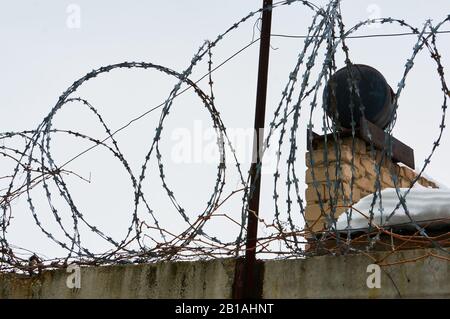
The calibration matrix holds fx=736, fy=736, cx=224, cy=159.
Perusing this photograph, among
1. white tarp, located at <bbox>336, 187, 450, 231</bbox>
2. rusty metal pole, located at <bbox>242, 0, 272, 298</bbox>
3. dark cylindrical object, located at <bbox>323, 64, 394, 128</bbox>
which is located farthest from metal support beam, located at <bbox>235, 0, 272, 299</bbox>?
dark cylindrical object, located at <bbox>323, 64, 394, 128</bbox>

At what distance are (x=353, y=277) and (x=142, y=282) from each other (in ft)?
4.02

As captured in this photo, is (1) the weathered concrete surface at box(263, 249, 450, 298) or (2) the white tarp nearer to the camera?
(1) the weathered concrete surface at box(263, 249, 450, 298)

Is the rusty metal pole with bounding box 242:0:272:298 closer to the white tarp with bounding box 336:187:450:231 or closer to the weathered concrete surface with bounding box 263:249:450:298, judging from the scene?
the weathered concrete surface with bounding box 263:249:450:298

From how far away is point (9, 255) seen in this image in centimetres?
455

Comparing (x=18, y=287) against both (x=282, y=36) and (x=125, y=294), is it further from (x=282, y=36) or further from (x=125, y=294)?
(x=282, y=36)

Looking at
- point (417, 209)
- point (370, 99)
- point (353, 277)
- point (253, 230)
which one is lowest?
point (353, 277)

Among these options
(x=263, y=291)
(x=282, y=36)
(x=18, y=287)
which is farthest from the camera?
(x=18, y=287)

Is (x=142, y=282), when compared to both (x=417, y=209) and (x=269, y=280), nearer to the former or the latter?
(x=269, y=280)

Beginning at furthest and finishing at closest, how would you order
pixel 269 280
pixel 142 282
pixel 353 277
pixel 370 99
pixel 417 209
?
pixel 370 99
pixel 417 209
pixel 142 282
pixel 269 280
pixel 353 277

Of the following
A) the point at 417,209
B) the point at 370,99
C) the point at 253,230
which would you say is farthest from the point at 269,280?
the point at 370,99

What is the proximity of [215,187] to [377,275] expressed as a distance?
1026 millimetres

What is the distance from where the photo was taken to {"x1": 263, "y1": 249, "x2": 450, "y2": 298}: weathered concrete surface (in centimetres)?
323

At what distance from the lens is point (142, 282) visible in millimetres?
4035
